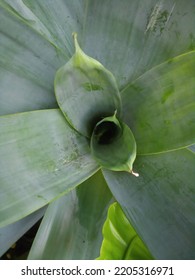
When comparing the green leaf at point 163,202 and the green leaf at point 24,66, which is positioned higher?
the green leaf at point 24,66

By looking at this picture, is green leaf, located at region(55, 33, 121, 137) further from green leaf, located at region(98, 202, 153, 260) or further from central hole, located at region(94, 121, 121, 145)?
green leaf, located at region(98, 202, 153, 260)

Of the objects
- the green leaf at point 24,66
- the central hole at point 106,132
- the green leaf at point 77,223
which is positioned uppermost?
the green leaf at point 24,66

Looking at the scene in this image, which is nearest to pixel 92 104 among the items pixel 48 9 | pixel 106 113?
pixel 106 113

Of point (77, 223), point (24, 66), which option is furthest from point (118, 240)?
point (24, 66)

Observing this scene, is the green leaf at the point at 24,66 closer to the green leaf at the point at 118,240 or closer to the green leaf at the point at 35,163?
the green leaf at the point at 35,163

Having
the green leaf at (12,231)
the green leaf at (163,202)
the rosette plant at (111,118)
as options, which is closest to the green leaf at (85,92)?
the rosette plant at (111,118)

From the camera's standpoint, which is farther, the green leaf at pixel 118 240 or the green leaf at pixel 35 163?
the green leaf at pixel 118 240

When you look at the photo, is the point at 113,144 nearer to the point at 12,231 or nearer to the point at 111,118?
the point at 111,118

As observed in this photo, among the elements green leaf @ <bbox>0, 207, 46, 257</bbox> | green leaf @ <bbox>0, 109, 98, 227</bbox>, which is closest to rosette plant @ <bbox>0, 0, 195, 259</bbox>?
green leaf @ <bbox>0, 109, 98, 227</bbox>
